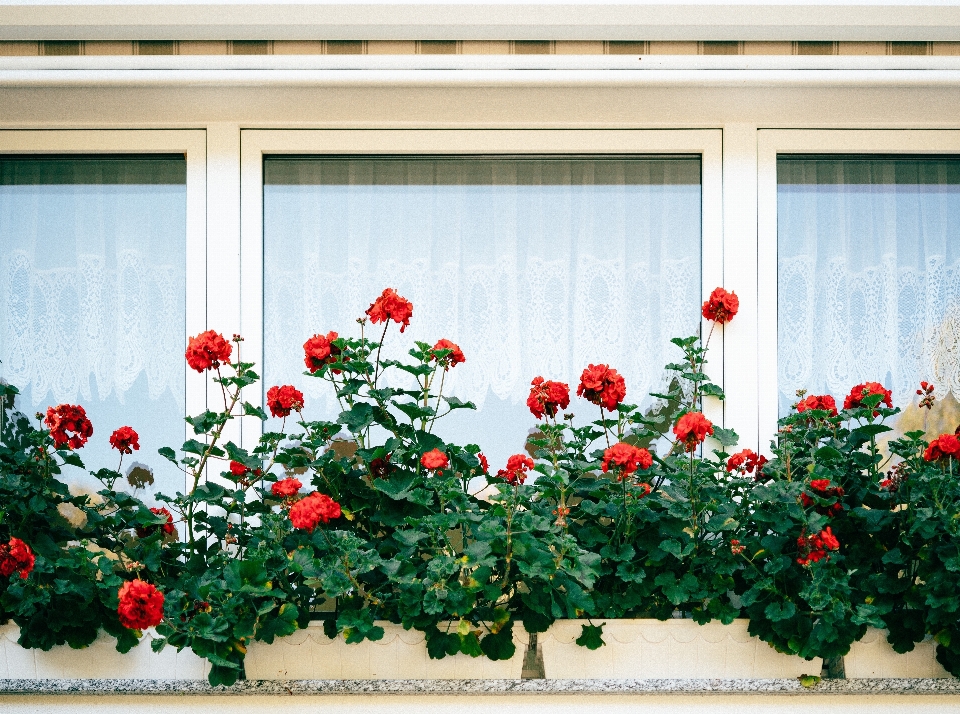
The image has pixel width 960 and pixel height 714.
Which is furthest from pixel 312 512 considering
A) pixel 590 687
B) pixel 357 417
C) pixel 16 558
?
pixel 590 687

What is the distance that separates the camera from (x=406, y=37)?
203 cm

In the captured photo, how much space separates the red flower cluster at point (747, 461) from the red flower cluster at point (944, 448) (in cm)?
33

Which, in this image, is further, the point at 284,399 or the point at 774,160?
the point at 774,160

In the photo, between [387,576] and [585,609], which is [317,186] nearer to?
[387,576]

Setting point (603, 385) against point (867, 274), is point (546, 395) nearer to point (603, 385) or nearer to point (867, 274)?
point (603, 385)

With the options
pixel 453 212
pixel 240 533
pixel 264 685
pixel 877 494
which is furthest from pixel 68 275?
pixel 877 494

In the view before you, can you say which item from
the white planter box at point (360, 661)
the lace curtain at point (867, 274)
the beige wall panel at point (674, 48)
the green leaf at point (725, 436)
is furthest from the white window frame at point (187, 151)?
the lace curtain at point (867, 274)

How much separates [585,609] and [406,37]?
4.46 ft

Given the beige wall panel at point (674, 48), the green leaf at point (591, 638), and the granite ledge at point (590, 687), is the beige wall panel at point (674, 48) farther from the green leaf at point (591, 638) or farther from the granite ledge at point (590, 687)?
the granite ledge at point (590, 687)

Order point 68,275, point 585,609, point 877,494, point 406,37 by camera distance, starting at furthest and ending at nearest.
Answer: point 68,275
point 406,37
point 877,494
point 585,609

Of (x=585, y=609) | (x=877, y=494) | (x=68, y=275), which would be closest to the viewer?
(x=585, y=609)

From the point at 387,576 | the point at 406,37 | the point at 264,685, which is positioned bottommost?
the point at 264,685

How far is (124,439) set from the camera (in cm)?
196

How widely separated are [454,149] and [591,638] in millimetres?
1217
